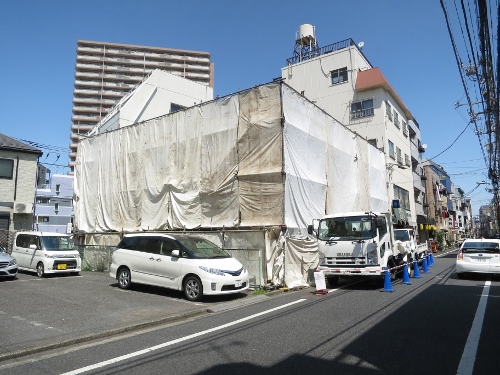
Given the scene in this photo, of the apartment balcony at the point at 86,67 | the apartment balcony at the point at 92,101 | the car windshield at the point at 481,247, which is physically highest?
the apartment balcony at the point at 86,67

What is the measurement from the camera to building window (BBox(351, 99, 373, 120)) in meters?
30.7

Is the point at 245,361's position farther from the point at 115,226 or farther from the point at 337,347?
the point at 115,226

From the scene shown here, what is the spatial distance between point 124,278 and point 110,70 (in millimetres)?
79191

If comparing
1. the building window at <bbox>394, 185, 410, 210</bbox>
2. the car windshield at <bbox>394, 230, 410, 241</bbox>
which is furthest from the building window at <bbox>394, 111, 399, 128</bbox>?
the car windshield at <bbox>394, 230, 410, 241</bbox>

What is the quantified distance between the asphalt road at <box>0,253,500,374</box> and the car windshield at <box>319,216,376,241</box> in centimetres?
287

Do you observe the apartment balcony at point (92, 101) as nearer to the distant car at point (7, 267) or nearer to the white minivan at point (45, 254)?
the white minivan at point (45, 254)

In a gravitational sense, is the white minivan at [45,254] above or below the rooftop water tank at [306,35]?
below

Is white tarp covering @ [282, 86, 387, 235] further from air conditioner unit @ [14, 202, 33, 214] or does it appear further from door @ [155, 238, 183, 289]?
air conditioner unit @ [14, 202, 33, 214]

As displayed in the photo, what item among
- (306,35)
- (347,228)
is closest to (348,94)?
(306,35)

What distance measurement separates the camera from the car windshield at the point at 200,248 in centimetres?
991

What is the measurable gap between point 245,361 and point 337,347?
4.79ft

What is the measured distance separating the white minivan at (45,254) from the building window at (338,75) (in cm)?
2584

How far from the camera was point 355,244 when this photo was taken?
1114cm

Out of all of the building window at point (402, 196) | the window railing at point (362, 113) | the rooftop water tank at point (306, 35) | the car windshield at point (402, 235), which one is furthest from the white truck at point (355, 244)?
the rooftop water tank at point (306, 35)
